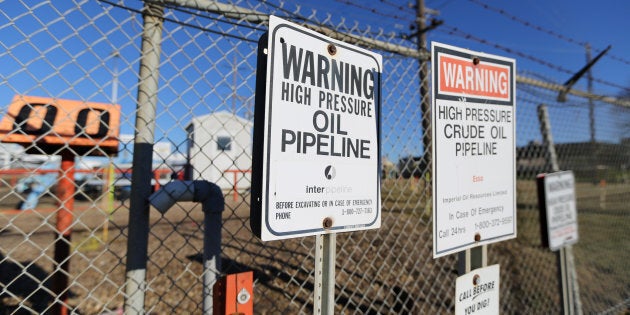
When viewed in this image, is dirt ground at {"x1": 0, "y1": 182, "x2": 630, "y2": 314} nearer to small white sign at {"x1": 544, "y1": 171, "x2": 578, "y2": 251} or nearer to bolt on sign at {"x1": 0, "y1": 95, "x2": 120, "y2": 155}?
small white sign at {"x1": 544, "y1": 171, "x2": 578, "y2": 251}

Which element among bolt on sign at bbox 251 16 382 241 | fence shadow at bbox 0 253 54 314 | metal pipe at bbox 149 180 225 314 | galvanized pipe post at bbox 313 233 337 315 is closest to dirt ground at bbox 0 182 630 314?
fence shadow at bbox 0 253 54 314

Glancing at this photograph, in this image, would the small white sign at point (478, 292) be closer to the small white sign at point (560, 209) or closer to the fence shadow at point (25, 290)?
the small white sign at point (560, 209)

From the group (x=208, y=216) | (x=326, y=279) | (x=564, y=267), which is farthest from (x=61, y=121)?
(x=564, y=267)

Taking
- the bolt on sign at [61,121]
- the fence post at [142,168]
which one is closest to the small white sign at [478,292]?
the fence post at [142,168]

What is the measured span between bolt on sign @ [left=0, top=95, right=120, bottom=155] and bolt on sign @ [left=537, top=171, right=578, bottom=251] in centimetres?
275

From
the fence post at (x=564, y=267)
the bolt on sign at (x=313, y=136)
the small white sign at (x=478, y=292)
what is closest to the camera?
the bolt on sign at (x=313, y=136)

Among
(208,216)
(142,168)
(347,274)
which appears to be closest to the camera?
(142,168)

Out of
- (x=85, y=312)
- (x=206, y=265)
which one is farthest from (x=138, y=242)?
(x=85, y=312)

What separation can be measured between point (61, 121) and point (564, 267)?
330 cm

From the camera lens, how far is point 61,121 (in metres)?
1.66

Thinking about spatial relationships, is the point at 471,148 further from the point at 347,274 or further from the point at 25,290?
the point at 25,290

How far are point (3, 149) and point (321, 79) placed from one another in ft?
4.79

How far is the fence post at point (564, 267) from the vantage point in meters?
2.27

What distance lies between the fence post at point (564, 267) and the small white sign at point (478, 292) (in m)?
0.89
